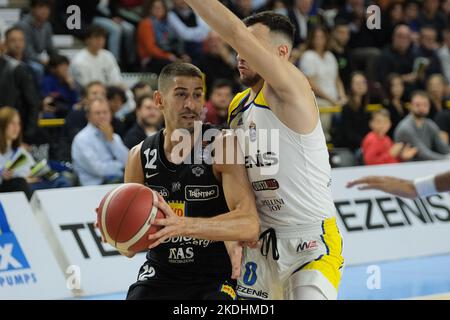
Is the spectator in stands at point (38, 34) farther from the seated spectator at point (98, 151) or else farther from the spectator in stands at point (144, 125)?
the seated spectator at point (98, 151)

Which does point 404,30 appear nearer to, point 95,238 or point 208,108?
point 208,108

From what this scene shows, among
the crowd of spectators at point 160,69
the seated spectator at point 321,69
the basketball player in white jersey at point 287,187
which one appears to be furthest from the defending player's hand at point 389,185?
the seated spectator at point 321,69

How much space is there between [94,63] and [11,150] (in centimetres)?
306

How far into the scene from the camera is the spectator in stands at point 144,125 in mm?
10734

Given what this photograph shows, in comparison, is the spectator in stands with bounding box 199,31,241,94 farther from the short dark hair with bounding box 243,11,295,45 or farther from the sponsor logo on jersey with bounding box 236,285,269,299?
the sponsor logo on jersey with bounding box 236,285,269,299

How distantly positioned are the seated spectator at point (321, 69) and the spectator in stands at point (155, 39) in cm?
193

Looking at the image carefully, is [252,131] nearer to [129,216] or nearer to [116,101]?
[129,216]

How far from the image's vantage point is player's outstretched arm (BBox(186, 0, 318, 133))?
4.95m

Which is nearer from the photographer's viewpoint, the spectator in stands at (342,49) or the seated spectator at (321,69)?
the seated spectator at (321,69)

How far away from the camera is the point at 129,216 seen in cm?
478

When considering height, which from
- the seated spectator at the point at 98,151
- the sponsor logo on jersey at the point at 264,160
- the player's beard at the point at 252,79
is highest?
the player's beard at the point at 252,79

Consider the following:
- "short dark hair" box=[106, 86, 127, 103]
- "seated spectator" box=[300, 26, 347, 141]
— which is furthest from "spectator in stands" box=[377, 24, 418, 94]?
"short dark hair" box=[106, 86, 127, 103]

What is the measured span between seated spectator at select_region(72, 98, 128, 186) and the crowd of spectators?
0.01 m

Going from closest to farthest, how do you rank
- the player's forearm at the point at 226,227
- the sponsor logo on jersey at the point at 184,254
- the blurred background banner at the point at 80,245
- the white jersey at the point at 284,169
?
the player's forearm at the point at 226,227, the white jersey at the point at 284,169, the sponsor logo on jersey at the point at 184,254, the blurred background banner at the point at 80,245
